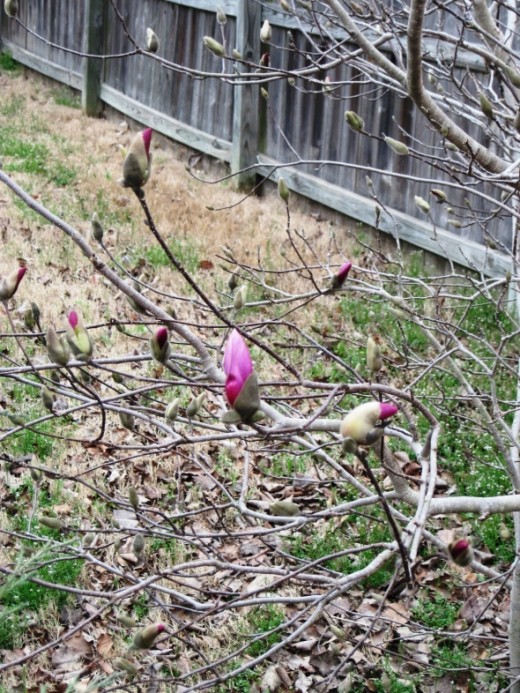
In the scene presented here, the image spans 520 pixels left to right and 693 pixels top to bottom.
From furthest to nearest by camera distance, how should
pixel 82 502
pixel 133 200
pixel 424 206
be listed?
pixel 133 200, pixel 82 502, pixel 424 206

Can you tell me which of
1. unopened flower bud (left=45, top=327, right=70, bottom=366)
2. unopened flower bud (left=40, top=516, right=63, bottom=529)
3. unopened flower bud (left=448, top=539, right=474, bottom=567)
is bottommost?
unopened flower bud (left=40, top=516, right=63, bottom=529)

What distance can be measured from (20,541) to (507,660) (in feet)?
6.19

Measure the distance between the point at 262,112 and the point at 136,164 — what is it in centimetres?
710

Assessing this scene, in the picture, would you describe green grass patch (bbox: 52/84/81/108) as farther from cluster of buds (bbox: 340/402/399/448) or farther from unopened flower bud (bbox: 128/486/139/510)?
cluster of buds (bbox: 340/402/399/448)

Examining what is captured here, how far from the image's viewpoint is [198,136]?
29.4ft

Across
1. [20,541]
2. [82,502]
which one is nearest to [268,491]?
[82,502]

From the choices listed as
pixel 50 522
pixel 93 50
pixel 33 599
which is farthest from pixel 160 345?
pixel 93 50

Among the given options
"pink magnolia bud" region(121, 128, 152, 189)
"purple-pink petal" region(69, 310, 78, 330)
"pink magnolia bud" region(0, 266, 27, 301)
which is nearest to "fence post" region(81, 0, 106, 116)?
"pink magnolia bud" region(0, 266, 27, 301)

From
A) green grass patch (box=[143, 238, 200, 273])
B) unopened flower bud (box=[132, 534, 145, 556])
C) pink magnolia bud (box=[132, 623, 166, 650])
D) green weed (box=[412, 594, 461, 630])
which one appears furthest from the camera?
green grass patch (box=[143, 238, 200, 273])

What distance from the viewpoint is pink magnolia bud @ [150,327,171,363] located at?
5.02 ft

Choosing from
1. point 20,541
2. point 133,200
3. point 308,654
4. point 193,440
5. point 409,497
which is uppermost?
point 193,440

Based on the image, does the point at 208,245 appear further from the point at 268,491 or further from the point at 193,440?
the point at 193,440

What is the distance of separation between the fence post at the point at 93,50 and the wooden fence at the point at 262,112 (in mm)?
12

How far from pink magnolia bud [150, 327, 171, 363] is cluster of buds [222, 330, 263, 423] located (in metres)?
0.23
